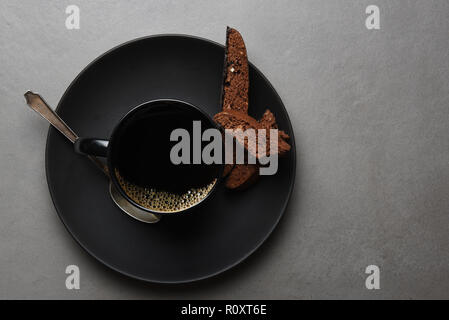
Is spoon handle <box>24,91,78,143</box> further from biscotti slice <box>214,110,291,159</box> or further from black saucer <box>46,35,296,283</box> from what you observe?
biscotti slice <box>214,110,291,159</box>

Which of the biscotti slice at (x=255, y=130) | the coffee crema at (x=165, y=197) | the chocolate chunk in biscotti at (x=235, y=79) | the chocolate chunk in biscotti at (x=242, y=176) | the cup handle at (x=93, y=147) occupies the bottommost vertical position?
the coffee crema at (x=165, y=197)

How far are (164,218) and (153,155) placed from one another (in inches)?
6.1

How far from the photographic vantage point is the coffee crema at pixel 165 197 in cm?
70

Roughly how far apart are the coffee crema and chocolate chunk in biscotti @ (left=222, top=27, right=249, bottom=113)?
6.3 inches

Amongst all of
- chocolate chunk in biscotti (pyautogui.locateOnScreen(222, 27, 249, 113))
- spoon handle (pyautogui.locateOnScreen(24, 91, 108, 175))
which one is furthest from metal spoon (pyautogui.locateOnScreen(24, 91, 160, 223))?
chocolate chunk in biscotti (pyautogui.locateOnScreen(222, 27, 249, 113))

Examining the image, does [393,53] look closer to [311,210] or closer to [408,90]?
[408,90]

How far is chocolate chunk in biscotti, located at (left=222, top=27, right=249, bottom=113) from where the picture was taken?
74 cm

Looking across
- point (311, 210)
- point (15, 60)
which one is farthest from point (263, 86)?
point (15, 60)

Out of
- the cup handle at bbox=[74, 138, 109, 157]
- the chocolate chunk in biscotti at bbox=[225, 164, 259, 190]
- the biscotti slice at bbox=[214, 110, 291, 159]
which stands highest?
the biscotti slice at bbox=[214, 110, 291, 159]

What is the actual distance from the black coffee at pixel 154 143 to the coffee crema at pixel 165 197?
2 centimetres

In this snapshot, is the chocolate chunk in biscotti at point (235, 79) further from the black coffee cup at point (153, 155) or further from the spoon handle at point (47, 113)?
the spoon handle at point (47, 113)

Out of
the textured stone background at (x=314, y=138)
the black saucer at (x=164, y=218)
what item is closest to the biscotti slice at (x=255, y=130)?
the black saucer at (x=164, y=218)

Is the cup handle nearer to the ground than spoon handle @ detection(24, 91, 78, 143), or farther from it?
nearer to the ground
